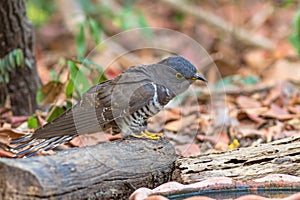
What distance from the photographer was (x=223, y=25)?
8.95 meters

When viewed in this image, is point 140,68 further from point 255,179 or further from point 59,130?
point 255,179

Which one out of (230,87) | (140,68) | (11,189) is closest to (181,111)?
(230,87)

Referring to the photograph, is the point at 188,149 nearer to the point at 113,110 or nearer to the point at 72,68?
the point at 113,110

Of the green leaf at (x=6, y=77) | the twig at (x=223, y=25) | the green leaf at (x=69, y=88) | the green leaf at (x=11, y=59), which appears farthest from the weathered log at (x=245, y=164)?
the twig at (x=223, y=25)

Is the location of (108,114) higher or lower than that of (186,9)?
lower

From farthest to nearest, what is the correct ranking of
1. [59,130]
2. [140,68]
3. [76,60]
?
[76,60] < [140,68] < [59,130]

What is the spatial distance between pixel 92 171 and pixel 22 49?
2293 millimetres

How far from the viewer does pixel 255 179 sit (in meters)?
3.46

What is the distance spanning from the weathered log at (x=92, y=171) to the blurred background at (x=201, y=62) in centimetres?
99

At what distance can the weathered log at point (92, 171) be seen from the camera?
296 cm

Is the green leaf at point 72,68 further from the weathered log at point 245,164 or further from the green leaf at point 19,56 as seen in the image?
the weathered log at point 245,164

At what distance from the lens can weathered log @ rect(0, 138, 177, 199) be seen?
9.71 feet

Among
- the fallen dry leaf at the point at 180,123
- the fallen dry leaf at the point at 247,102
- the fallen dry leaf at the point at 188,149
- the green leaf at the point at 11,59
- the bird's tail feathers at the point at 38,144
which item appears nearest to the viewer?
the bird's tail feathers at the point at 38,144

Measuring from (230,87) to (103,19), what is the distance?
143 inches
